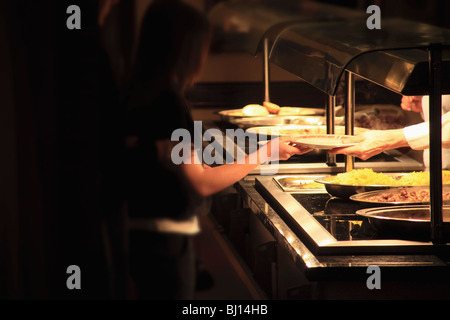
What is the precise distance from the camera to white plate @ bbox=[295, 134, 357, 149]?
88.5 inches

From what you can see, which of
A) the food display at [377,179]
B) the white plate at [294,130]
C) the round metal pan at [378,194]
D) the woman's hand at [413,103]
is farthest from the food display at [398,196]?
the woman's hand at [413,103]

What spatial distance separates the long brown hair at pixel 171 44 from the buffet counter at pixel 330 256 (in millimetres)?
519

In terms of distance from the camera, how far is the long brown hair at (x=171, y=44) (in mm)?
1529

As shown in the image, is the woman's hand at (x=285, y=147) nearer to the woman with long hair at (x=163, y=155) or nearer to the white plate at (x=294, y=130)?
the white plate at (x=294, y=130)

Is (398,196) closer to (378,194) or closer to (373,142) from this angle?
(378,194)

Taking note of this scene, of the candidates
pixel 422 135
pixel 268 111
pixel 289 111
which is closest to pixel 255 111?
pixel 268 111

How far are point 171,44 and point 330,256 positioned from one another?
2.03 ft

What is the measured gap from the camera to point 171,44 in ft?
5.08

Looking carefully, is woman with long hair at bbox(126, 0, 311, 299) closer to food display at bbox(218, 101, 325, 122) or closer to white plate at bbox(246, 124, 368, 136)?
white plate at bbox(246, 124, 368, 136)

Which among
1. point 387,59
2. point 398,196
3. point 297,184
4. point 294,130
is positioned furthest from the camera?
point 294,130

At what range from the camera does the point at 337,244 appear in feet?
6.04

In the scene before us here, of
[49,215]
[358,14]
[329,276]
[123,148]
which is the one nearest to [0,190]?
[49,215]

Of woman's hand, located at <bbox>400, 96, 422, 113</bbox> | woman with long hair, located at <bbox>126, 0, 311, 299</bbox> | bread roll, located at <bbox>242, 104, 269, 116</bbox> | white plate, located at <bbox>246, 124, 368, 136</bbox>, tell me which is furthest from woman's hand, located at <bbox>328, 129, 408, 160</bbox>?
woman with long hair, located at <bbox>126, 0, 311, 299</bbox>
